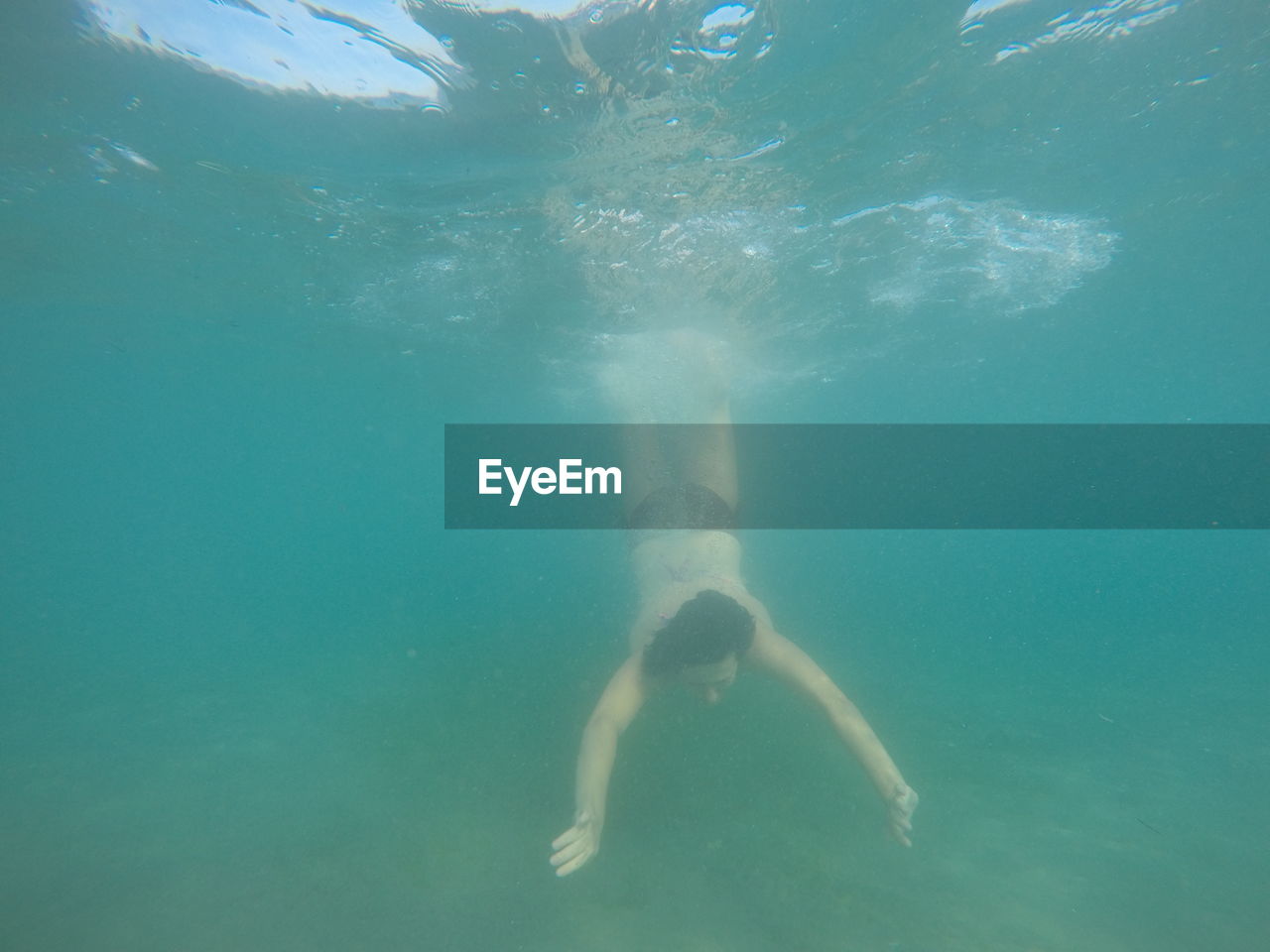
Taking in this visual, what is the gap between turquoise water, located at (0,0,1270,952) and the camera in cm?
621

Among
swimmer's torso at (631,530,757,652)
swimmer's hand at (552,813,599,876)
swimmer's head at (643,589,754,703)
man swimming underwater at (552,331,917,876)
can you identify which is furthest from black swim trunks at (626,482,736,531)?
swimmer's hand at (552,813,599,876)

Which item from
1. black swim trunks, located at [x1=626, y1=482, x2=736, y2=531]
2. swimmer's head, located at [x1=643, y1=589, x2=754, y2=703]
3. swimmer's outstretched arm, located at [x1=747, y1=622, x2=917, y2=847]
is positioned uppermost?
black swim trunks, located at [x1=626, y1=482, x2=736, y2=531]

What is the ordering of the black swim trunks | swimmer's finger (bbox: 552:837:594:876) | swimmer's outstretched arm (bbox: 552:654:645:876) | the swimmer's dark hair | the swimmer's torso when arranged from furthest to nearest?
the black swim trunks → the swimmer's torso → the swimmer's dark hair → swimmer's outstretched arm (bbox: 552:654:645:876) → swimmer's finger (bbox: 552:837:594:876)

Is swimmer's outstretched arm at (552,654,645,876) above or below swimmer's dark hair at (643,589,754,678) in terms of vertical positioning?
below

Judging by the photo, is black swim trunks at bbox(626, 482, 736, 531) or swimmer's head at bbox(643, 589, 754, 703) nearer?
swimmer's head at bbox(643, 589, 754, 703)

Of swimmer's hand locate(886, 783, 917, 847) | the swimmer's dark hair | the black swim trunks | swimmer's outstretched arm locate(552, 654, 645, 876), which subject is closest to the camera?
swimmer's outstretched arm locate(552, 654, 645, 876)

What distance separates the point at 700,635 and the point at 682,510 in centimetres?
504

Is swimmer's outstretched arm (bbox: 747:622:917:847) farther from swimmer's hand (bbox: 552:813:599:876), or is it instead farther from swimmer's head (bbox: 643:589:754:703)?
swimmer's hand (bbox: 552:813:599:876)

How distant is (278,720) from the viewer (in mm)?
11859

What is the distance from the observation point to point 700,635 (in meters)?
5.80

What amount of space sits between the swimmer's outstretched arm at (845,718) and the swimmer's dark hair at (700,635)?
0.66 meters

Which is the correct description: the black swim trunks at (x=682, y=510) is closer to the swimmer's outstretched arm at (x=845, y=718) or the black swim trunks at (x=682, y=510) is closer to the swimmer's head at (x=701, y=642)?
the swimmer's outstretched arm at (x=845, y=718)

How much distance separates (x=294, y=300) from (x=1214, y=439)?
377 feet

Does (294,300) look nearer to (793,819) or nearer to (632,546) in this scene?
(632,546)
